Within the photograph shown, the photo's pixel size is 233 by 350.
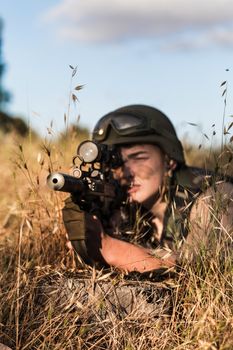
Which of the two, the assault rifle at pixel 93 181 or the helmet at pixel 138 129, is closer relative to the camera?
the assault rifle at pixel 93 181

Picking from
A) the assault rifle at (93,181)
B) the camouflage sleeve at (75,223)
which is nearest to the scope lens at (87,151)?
the assault rifle at (93,181)

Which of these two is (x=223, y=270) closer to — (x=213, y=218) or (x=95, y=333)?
(x=213, y=218)

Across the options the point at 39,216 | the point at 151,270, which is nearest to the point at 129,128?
the point at 39,216

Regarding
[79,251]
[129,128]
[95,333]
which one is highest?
[129,128]

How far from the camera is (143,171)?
482 cm

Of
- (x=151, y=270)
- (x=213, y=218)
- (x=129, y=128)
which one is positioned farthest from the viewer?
(x=129, y=128)

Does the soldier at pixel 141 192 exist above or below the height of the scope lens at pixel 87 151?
below

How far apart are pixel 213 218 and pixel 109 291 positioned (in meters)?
0.72

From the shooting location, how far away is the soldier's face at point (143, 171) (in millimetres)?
4758

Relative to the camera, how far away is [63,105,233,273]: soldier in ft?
13.2

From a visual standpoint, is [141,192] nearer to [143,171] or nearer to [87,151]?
[143,171]

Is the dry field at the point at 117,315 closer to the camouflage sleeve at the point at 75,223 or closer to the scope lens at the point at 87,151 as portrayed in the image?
the camouflage sleeve at the point at 75,223

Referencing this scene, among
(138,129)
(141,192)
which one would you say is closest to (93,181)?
(141,192)

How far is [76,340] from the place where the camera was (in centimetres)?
338
